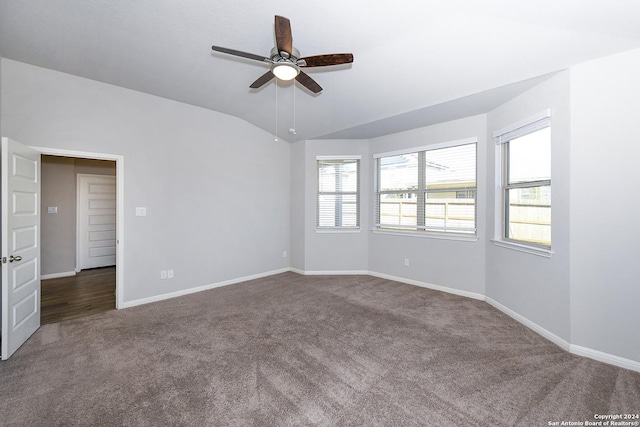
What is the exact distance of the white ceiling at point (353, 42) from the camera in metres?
2.25

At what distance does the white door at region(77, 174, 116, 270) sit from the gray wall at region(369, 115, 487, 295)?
18.7 feet

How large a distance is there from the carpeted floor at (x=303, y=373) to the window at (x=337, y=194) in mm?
2213

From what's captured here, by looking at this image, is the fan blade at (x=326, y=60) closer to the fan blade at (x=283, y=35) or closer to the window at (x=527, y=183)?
the fan blade at (x=283, y=35)

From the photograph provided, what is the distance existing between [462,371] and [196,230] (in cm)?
395

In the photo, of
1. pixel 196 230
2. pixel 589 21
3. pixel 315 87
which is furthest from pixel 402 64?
pixel 196 230

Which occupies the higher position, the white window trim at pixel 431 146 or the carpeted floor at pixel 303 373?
the white window trim at pixel 431 146

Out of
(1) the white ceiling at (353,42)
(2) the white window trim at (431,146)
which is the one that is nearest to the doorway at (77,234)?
(1) the white ceiling at (353,42)

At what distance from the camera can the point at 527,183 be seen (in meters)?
3.23

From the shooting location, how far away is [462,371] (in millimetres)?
2254

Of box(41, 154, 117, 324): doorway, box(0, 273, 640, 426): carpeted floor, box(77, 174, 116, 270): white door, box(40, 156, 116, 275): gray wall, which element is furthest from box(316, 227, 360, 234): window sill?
box(40, 156, 116, 275): gray wall

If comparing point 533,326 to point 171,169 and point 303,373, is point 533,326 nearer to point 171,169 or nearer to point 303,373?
point 303,373

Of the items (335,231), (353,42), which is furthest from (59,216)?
(353,42)

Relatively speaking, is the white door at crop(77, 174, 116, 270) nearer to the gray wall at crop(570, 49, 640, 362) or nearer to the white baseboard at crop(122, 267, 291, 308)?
the white baseboard at crop(122, 267, 291, 308)

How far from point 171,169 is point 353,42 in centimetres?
309
